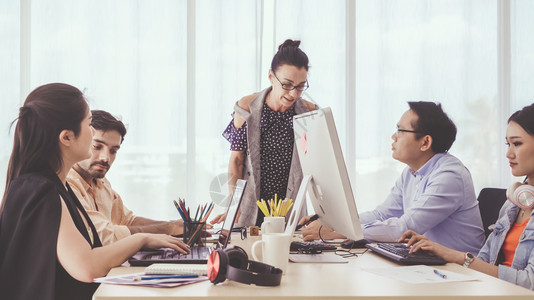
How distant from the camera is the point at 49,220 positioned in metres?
1.30

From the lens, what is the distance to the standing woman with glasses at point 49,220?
1294 millimetres

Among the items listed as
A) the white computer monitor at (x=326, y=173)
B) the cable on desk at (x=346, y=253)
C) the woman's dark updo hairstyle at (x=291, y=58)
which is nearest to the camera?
the white computer monitor at (x=326, y=173)

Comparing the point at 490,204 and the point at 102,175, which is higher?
the point at 102,175

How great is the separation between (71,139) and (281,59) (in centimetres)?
128

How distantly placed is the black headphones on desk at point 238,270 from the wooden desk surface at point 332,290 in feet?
0.07

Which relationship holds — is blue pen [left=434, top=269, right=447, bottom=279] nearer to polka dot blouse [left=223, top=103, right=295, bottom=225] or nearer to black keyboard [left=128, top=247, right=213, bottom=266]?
black keyboard [left=128, top=247, right=213, bottom=266]

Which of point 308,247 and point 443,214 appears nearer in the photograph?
point 308,247

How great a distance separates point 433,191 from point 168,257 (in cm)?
109

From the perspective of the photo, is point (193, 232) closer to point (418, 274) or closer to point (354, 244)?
point (354, 244)

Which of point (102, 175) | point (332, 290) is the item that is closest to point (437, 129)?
point (332, 290)

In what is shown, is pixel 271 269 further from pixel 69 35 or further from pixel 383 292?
pixel 69 35

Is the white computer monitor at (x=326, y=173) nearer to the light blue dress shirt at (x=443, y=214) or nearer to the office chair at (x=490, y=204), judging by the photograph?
the light blue dress shirt at (x=443, y=214)

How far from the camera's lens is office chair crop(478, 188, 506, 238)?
2.14 meters

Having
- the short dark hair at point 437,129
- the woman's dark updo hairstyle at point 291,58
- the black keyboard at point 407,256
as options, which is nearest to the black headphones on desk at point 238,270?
the black keyboard at point 407,256
